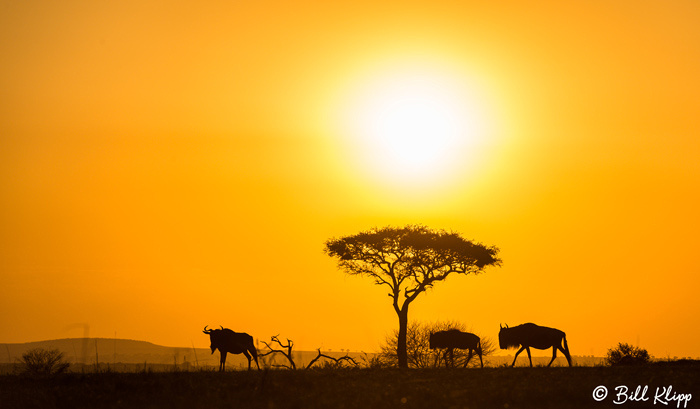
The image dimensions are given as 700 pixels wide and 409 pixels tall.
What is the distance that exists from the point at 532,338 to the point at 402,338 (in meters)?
16.6

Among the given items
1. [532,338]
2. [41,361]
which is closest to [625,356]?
[532,338]

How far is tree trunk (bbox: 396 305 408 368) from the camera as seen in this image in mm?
64875

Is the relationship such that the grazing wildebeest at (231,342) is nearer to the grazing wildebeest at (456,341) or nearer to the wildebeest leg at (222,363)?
the wildebeest leg at (222,363)

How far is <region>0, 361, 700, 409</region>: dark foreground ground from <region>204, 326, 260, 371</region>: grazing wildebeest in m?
6.37

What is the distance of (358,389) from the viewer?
37.0 m

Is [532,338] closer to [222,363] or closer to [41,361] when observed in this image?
[222,363]

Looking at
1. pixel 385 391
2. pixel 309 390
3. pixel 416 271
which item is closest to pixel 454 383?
pixel 385 391

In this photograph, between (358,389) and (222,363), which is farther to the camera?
(222,363)

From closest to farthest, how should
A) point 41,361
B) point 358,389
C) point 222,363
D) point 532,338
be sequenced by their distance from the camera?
1. point 358,389
2. point 222,363
3. point 532,338
4. point 41,361

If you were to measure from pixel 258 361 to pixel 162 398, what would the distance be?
38.8ft

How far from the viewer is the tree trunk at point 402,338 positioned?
64.9 metres

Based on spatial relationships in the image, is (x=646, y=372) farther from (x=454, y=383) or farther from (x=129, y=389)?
(x=129, y=389)

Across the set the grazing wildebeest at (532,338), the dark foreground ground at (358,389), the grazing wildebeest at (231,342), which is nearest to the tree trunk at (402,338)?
the grazing wildebeest at (532,338)

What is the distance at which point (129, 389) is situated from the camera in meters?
37.9
